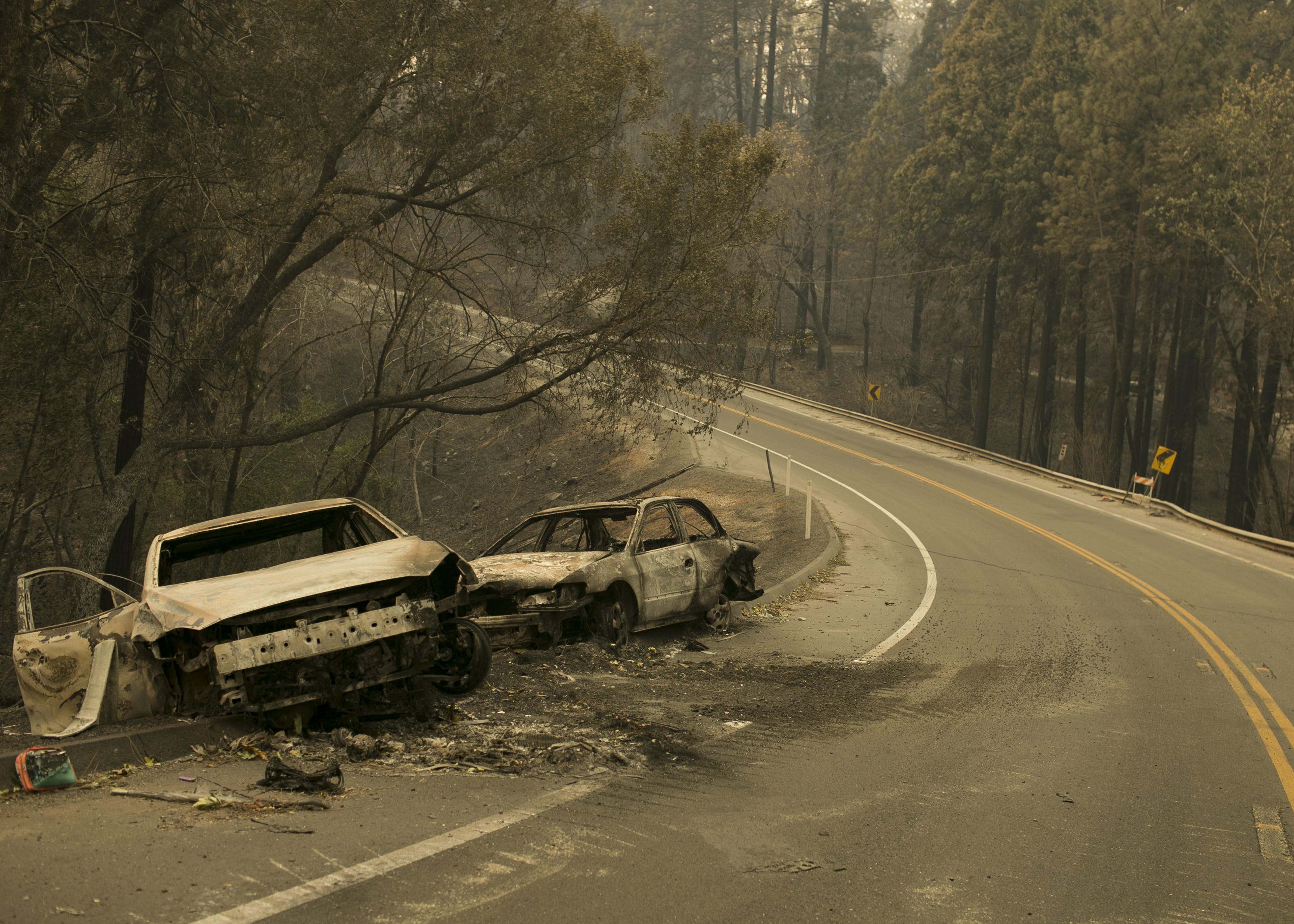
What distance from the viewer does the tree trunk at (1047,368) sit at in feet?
147

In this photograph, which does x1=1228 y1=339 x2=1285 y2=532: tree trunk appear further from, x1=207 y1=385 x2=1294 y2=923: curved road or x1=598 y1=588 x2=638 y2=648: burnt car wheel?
x1=598 y1=588 x2=638 y2=648: burnt car wheel

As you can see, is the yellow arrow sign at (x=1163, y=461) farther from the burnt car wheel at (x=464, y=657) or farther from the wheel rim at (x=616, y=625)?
the burnt car wheel at (x=464, y=657)

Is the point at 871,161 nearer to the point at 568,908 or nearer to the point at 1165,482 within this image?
the point at 1165,482

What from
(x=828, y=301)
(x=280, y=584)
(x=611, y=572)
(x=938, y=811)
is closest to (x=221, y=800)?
(x=280, y=584)

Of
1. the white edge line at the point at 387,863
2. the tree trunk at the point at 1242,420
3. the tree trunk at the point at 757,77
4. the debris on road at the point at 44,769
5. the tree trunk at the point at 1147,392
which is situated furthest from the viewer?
the tree trunk at the point at 757,77

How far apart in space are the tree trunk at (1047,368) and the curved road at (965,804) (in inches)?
1308

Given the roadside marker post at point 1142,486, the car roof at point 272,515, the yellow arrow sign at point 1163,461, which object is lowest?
the roadside marker post at point 1142,486

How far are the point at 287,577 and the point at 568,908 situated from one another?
Answer: 11.1 ft

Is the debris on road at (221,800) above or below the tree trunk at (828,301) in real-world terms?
below

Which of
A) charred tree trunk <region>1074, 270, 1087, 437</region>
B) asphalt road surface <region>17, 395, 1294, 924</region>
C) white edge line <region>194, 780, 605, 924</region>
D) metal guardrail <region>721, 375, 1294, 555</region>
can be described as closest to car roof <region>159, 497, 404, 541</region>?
white edge line <region>194, 780, 605, 924</region>

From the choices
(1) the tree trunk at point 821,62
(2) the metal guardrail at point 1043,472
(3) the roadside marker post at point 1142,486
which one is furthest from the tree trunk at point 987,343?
(1) the tree trunk at point 821,62

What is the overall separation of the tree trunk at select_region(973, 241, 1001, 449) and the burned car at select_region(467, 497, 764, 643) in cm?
3683

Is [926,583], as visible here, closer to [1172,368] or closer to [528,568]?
[528,568]

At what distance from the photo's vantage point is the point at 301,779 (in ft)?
18.1
